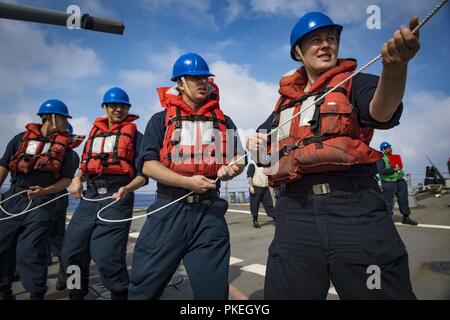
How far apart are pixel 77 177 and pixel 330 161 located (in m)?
3.28

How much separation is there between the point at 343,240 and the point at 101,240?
2695mm

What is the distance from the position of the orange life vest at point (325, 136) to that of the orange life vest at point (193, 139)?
757mm

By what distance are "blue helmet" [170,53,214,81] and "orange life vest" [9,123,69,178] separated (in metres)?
2.53

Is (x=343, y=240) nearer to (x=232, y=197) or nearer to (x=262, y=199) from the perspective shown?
(x=262, y=199)

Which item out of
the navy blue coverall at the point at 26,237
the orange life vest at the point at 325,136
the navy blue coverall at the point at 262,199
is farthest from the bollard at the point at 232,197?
the orange life vest at the point at 325,136

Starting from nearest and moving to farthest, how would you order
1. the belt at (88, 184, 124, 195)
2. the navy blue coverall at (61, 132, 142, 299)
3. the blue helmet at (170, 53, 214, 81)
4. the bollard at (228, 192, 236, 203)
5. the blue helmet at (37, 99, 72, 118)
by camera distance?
1. the blue helmet at (170, 53, 214, 81)
2. the navy blue coverall at (61, 132, 142, 299)
3. the belt at (88, 184, 124, 195)
4. the blue helmet at (37, 99, 72, 118)
5. the bollard at (228, 192, 236, 203)

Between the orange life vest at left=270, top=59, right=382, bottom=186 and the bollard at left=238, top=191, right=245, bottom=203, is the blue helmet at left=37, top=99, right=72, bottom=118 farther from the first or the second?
the bollard at left=238, top=191, right=245, bottom=203

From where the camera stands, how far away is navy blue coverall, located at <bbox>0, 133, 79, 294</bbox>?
11.3 feet

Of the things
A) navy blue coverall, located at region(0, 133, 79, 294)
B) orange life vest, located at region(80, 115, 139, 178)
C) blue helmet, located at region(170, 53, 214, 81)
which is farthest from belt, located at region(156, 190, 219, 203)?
navy blue coverall, located at region(0, 133, 79, 294)

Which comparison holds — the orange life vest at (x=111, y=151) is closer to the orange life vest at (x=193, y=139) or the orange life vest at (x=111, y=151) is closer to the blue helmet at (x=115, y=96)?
the blue helmet at (x=115, y=96)

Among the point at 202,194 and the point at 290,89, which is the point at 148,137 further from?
the point at 290,89

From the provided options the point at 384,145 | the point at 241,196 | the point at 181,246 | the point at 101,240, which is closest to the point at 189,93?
the point at 181,246

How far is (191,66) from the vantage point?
8.66 feet
